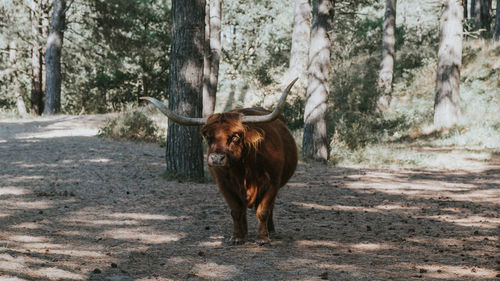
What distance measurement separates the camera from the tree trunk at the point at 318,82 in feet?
44.7

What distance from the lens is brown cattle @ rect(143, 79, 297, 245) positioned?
5227 mm

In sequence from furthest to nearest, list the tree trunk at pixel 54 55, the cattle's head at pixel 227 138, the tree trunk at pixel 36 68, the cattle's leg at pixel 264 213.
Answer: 1. the tree trunk at pixel 36 68
2. the tree trunk at pixel 54 55
3. the cattle's leg at pixel 264 213
4. the cattle's head at pixel 227 138

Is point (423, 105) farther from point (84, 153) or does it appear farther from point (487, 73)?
point (84, 153)

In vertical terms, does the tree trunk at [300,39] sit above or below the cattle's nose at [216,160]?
above

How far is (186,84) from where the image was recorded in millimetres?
9516

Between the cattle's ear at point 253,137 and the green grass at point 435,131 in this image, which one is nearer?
the cattle's ear at point 253,137

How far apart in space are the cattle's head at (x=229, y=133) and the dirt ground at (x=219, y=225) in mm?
1050

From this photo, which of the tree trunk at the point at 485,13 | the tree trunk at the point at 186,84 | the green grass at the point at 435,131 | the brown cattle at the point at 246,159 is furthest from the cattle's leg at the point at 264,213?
the tree trunk at the point at 485,13

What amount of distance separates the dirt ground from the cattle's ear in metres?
1.14

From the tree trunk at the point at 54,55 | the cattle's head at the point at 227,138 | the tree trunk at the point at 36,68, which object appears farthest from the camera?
the tree trunk at the point at 36,68

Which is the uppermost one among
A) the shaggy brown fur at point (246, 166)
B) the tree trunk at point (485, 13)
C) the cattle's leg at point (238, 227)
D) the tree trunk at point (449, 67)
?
the tree trunk at point (485, 13)

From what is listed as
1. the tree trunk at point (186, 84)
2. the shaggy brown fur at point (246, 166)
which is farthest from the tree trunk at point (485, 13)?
the shaggy brown fur at point (246, 166)

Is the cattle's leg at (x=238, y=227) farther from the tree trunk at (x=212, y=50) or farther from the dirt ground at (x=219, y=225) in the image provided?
the tree trunk at (x=212, y=50)

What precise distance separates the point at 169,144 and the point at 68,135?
254 inches
